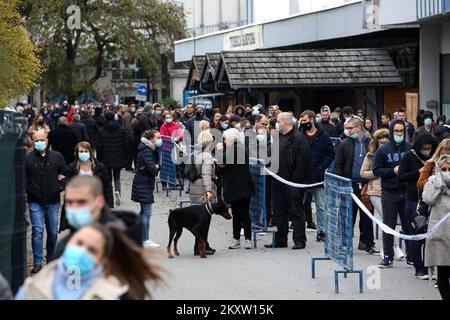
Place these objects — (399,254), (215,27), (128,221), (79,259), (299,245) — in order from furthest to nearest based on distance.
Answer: (215,27) < (299,245) < (399,254) < (128,221) < (79,259)

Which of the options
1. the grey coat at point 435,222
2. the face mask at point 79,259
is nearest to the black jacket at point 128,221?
the face mask at point 79,259

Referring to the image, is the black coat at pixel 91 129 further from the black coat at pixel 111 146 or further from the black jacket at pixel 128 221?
the black jacket at pixel 128 221

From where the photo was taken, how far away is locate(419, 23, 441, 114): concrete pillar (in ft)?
102

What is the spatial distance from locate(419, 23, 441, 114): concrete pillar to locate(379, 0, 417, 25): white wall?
1.36m

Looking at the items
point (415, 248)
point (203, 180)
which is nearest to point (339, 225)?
point (415, 248)

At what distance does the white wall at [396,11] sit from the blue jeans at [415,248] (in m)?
16.6

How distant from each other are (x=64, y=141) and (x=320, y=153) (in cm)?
748

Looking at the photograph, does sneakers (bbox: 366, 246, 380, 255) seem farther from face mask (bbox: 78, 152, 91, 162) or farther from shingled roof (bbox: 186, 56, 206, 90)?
shingled roof (bbox: 186, 56, 206, 90)

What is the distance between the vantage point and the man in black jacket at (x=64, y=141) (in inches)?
920

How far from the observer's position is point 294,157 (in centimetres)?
1647

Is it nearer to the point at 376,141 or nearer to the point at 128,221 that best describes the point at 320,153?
the point at 376,141
